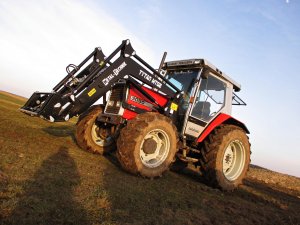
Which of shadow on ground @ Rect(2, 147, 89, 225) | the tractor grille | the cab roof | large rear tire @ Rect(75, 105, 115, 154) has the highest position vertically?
the cab roof

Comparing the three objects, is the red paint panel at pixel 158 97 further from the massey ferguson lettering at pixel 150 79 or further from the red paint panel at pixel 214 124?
the red paint panel at pixel 214 124

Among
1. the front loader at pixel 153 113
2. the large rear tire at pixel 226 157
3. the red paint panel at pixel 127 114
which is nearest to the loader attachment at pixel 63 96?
the front loader at pixel 153 113

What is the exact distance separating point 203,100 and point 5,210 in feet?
18.7

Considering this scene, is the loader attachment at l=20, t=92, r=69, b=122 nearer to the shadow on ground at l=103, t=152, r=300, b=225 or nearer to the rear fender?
the shadow on ground at l=103, t=152, r=300, b=225

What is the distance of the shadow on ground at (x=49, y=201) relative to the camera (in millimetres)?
3070

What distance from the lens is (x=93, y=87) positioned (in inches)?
258

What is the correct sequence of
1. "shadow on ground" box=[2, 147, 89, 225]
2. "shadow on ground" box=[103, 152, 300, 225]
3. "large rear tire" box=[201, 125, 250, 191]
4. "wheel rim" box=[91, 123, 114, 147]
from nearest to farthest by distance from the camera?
"shadow on ground" box=[2, 147, 89, 225], "shadow on ground" box=[103, 152, 300, 225], "large rear tire" box=[201, 125, 250, 191], "wheel rim" box=[91, 123, 114, 147]

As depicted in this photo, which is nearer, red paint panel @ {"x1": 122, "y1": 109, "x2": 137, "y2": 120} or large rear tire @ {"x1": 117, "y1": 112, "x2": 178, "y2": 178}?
large rear tire @ {"x1": 117, "y1": 112, "x2": 178, "y2": 178}

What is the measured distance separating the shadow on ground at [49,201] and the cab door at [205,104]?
343 cm

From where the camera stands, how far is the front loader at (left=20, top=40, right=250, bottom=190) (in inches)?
246

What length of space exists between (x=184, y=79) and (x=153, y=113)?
6.49 ft

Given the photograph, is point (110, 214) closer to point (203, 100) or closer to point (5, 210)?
point (5, 210)

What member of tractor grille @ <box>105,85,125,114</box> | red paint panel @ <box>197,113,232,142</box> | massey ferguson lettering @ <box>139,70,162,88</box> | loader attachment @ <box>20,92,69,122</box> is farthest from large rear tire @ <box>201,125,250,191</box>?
loader attachment @ <box>20,92,69,122</box>

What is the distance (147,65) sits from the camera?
7.07 m
